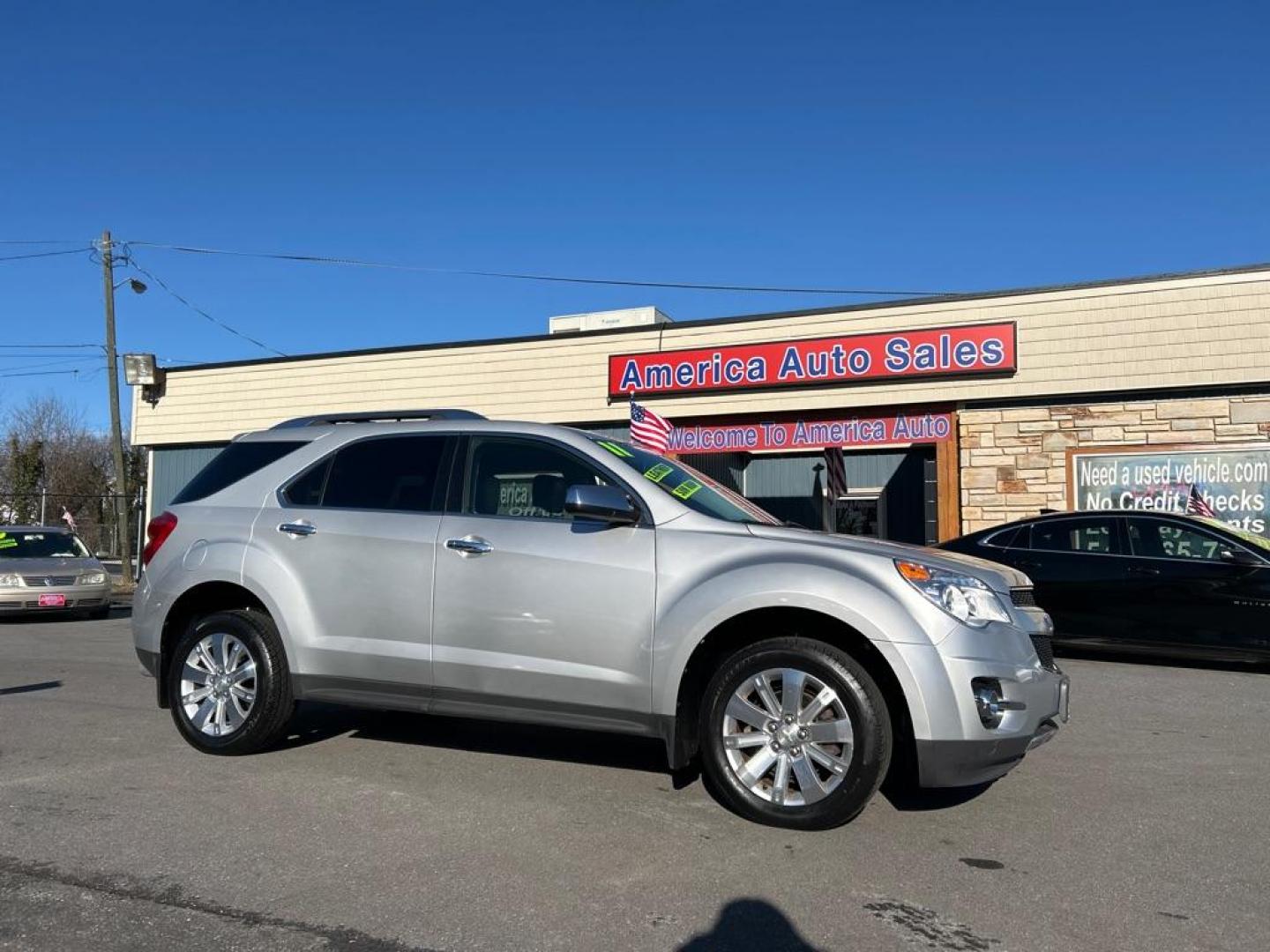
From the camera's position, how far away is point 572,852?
4082 millimetres

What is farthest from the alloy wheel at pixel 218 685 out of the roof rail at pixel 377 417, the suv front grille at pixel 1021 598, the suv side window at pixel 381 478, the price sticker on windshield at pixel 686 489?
the suv front grille at pixel 1021 598

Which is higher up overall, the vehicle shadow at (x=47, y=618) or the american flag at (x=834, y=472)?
the american flag at (x=834, y=472)

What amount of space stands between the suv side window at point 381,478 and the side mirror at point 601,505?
94 cm

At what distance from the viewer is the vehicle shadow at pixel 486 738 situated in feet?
18.6

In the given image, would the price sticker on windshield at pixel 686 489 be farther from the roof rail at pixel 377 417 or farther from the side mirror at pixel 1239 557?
the side mirror at pixel 1239 557

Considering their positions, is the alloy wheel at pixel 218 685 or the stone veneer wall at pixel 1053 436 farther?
the stone veneer wall at pixel 1053 436

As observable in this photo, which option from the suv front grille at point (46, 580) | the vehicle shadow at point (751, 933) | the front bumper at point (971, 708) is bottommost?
the vehicle shadow at point (751, 933)

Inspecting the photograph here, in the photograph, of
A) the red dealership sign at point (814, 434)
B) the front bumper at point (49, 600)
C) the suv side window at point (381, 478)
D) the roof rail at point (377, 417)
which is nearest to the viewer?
the suv side window at point (381, 478)

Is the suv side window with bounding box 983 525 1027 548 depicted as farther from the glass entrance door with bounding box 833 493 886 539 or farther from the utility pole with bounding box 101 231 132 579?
the utility pole with bounding box 101 231 132 579

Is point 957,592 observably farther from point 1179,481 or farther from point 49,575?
point 49,575

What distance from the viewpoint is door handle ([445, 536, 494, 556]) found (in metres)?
5.07

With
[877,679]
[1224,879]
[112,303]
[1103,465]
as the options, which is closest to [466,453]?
[877,679]

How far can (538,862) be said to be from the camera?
3.97 m

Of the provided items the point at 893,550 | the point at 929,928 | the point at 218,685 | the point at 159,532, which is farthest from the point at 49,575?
the point at 929,928
